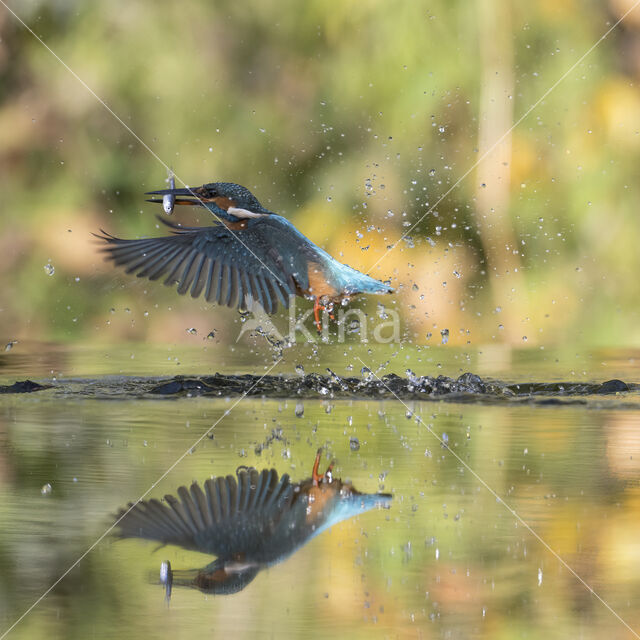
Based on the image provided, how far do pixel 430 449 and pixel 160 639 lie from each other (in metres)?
1.95

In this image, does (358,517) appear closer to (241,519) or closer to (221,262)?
(241,519)

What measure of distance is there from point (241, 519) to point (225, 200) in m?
3.11

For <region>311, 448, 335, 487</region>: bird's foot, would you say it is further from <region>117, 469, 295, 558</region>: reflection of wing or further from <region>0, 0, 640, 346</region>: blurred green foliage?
<region>0, 0, 640, 346</region>: blurred green foliage

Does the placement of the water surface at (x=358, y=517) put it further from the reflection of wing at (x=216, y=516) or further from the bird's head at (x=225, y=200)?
the bird's head at (x=225, y=200)

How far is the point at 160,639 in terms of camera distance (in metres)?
2.01

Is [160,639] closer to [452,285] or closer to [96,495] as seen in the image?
[96,495]

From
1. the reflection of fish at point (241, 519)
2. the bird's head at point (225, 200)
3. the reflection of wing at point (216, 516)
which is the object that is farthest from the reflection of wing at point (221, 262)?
the reflection of wing at point (216, 516)

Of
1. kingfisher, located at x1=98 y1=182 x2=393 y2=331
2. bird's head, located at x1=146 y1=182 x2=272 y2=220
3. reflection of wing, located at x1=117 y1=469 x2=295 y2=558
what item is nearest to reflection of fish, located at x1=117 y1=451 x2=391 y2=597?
reflection of wing, located at x1=117 y1=469 x2=295 y2=558

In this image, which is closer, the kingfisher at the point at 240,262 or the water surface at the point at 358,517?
the water surface at the point at 358,517

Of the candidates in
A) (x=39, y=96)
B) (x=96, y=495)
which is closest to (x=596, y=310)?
(x=39, y=96)

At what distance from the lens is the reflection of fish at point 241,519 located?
2408 mm

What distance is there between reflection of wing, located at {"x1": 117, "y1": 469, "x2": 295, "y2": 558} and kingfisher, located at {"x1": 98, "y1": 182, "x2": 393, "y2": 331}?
1.90 meters

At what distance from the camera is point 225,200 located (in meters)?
5.74

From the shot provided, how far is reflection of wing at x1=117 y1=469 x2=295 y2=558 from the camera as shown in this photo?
2.63 metres
